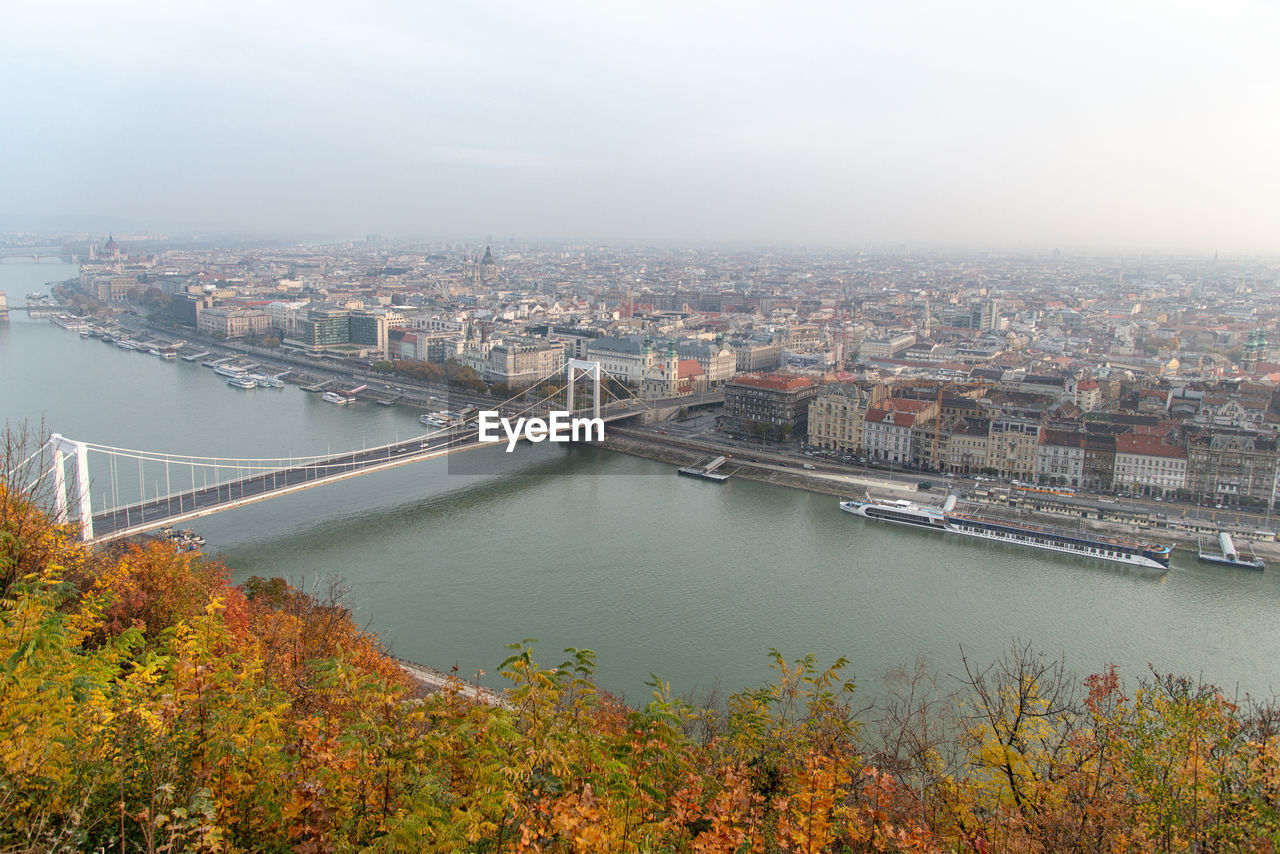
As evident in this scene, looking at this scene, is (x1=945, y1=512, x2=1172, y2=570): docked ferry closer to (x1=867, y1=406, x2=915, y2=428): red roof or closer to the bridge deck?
(x1=867, y1=406, x2=915, y2=428): red roof

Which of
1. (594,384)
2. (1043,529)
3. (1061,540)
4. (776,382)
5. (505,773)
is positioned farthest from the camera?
(594,384)

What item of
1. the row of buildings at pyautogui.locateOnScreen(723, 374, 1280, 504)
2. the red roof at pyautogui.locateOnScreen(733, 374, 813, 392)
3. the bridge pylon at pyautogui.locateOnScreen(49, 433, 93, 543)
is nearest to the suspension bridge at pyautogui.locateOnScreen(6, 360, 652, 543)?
the bridge pylon at pyautogui.locateOnScreen(49, 433, 93, 543)

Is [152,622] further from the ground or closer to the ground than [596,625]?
further from the ground

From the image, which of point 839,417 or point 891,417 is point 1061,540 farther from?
point 839,417

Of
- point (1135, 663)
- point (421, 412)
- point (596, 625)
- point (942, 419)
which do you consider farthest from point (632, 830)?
point (421, 412)

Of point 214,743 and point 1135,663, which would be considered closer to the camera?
point 214,743

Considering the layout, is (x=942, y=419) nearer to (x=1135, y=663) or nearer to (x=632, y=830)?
(x=1135, y=663)

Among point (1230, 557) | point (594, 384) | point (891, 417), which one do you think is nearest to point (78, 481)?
point (594, 384)
